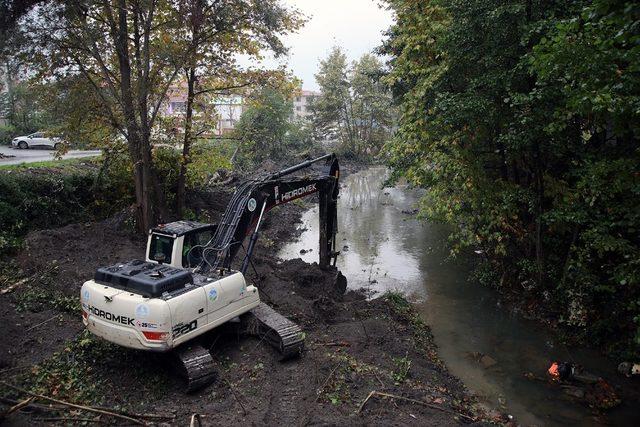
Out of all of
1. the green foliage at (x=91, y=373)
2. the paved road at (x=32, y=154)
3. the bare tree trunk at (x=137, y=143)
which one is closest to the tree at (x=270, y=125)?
the paved road at (x=32, y=154)

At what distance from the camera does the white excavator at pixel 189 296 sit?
6.50 metres

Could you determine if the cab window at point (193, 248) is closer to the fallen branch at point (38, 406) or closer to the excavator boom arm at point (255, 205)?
the excavator boom arm at point (255, 205)

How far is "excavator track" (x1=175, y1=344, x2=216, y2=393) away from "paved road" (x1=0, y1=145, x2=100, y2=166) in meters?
14.3

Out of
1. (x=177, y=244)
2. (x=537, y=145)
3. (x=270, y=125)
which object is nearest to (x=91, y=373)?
(x=177, y=244)

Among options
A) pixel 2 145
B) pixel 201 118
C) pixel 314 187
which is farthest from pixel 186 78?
pixel 2 145

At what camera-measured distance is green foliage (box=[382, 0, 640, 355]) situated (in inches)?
280

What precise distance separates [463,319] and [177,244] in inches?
291

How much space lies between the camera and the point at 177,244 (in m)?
8.23

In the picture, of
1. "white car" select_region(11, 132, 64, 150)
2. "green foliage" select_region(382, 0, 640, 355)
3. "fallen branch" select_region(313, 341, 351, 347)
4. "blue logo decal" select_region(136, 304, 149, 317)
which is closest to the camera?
"blue logo decal" select_region(136, 304, 149, 317)

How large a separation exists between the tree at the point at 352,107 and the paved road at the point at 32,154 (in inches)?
907

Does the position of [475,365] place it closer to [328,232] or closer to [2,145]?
[328,232]

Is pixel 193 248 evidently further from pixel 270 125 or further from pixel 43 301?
pixel 270 125

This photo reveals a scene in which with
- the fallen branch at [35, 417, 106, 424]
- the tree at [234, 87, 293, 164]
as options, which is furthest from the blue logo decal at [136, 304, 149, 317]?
the tree at [234, 87, 293, 164]

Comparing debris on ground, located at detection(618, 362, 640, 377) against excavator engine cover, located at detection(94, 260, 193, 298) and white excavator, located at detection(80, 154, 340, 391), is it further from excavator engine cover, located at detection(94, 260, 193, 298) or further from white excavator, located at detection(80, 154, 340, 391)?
excavator engine cover, located at detection(94, 260, 193, 298)
